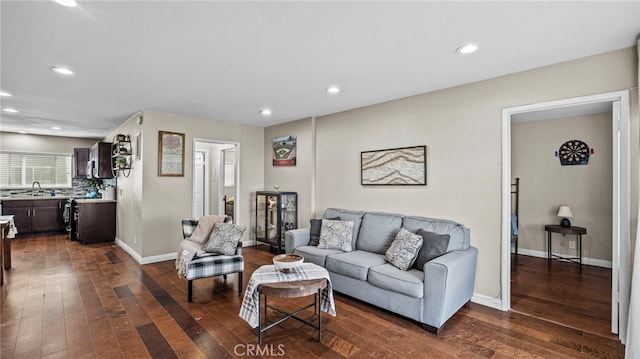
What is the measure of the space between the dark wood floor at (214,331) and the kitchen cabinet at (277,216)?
1594 mm

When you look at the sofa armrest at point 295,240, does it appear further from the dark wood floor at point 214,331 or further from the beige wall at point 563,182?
the beige wall at point 563,182

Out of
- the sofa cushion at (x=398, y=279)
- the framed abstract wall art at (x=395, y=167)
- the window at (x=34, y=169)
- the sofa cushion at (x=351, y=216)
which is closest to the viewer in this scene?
the sofa cushion at (x=398, y=279)

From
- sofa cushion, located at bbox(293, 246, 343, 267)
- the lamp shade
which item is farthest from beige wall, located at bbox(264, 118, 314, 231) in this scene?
the lamp shade

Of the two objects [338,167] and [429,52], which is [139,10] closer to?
[429,52]

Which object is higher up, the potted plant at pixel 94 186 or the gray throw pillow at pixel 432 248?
the potted plant at pixel 94 186

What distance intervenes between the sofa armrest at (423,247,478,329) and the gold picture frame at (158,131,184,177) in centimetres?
418

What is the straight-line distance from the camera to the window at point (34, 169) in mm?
6902

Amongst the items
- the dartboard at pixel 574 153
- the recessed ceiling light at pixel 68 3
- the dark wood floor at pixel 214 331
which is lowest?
the dark wood floor at pixel 214 331

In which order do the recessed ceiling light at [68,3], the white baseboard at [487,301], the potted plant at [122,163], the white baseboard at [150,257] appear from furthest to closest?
the potted plant at [122,163], the white baseboard at [150,257], the white baseboard at [487,301], the recessed ceiling light at [68,3]

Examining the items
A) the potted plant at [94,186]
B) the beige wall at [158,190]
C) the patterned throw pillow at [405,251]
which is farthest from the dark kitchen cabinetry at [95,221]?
the patterned throw pillow at [405,251]

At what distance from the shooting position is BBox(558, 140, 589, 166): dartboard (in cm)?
472

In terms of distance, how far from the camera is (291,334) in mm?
2529

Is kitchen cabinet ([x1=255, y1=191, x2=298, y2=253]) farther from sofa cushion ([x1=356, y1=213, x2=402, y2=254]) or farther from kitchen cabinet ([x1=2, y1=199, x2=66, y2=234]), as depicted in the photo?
kitchen cabinet ([x1=2, y1=199, x2=66, y2=234])

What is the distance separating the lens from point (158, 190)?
4.79m
